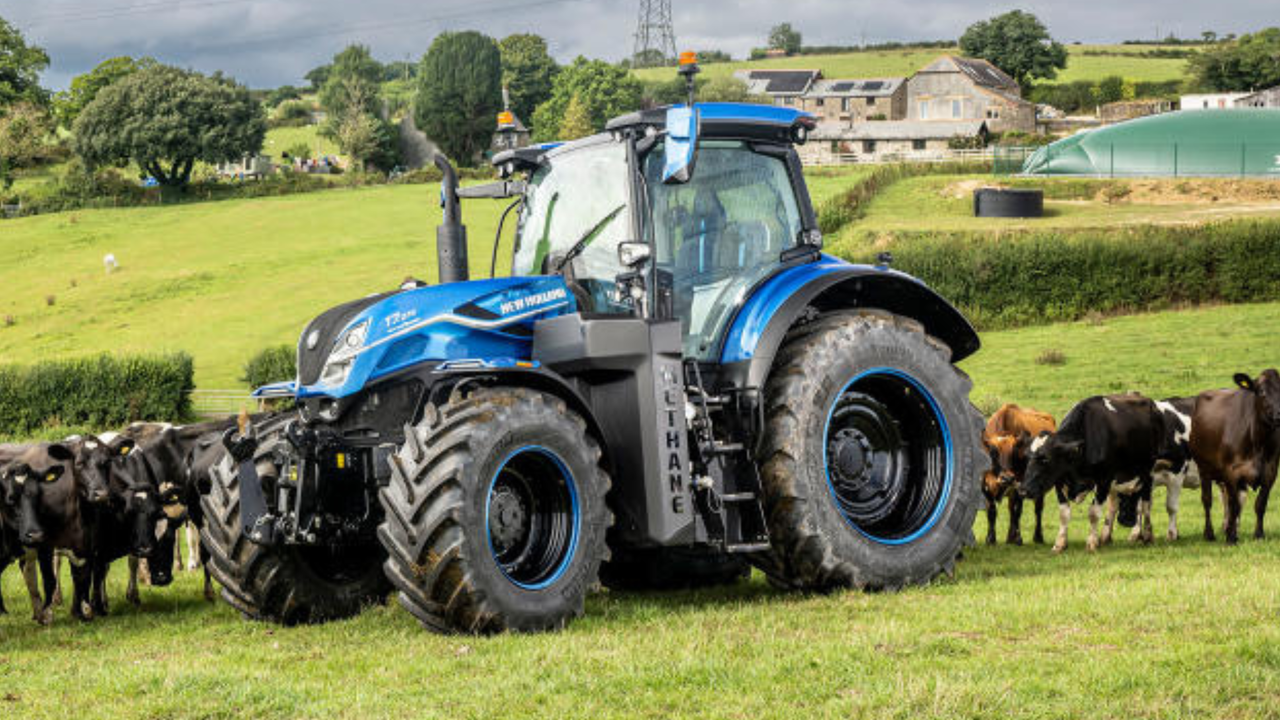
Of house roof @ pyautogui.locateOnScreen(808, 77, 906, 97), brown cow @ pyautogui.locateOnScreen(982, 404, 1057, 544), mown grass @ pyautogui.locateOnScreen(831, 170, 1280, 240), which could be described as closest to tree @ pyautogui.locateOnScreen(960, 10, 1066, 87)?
house roof @ pyautogui.locateOnScreen(808, 77, 906, 97)

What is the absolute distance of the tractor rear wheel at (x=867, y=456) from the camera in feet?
32.3

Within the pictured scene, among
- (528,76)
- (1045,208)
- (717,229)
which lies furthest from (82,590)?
(528,76)

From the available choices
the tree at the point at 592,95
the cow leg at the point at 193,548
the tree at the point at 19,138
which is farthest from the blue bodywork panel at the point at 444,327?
the tree at the point at 592,95

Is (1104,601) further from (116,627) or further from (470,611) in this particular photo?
(116,627)

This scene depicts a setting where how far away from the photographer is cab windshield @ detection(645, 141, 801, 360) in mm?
10133

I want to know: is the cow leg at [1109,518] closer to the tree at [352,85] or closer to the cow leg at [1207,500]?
the cow leg at [1207,500]

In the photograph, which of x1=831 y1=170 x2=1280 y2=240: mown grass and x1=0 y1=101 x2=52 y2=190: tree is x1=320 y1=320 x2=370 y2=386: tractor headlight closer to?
x1=831 y1=170 x2=1280 y2=240: mown grass

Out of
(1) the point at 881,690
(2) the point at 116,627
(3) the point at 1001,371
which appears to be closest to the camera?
(1) the point at 881,690

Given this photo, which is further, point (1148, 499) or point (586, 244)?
point (1148, 499)

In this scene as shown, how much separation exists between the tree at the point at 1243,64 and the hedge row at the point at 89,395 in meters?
89.5

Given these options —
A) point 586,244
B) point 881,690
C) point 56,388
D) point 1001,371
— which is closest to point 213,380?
point 56,388

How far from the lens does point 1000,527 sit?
17734 mm

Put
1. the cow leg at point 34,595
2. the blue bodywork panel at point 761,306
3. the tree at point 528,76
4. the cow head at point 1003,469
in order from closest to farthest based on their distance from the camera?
the blue bodywork panel at point 761,306 < the cow leg at point 34,595 < the cow head at point 1003,469 < the tree at point 528,76

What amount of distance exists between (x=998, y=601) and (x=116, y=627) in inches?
268
